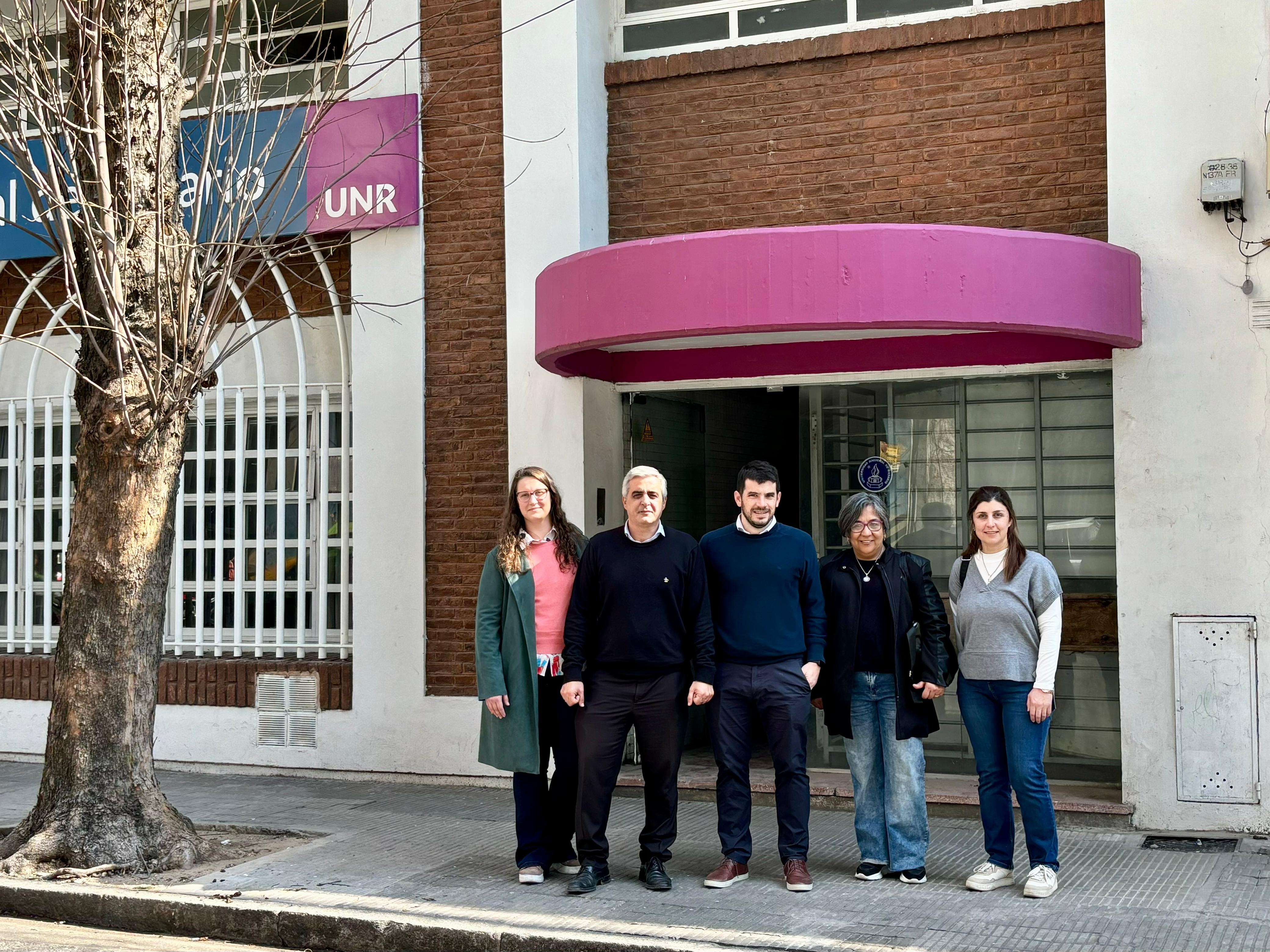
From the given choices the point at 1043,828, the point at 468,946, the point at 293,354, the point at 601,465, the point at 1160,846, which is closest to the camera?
the point at 468,946

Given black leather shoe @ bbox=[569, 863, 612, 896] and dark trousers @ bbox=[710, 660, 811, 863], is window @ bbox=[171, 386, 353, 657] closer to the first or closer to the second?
black leather shoe @ bbox=[569, 863, 612, 896]

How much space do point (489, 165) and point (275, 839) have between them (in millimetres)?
4546

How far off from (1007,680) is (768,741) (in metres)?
1.12

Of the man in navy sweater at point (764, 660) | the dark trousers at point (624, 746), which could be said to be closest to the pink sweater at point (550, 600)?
the dark trousers at point (624, 746)

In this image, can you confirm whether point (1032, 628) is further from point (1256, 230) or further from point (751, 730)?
point (1256, 230)

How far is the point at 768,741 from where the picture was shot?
250 inches

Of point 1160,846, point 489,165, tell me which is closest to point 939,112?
point 489,165

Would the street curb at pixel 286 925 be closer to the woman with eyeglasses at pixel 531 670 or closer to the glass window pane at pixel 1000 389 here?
the woman with eyeglasses at pixel 531 670

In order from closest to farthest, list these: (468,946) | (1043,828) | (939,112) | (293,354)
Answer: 1. (468,946)
2. (1043,828)
3. (939,112)
4. (293,354)

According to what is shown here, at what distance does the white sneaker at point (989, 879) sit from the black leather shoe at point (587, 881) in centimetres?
165

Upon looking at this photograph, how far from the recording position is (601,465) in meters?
9.14

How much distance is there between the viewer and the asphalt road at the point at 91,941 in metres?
5.73

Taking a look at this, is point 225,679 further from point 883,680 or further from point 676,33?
point 676,33

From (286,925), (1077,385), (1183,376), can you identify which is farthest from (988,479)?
(286,925)
